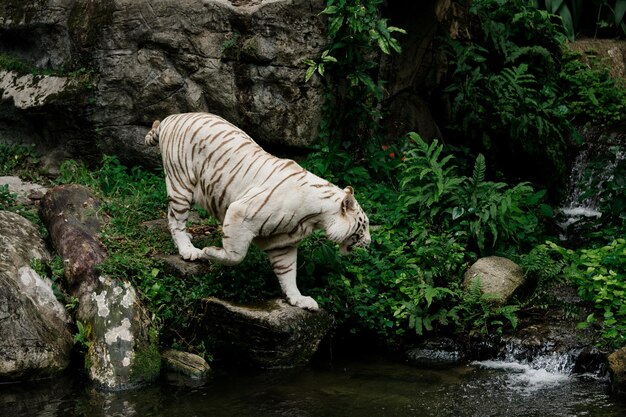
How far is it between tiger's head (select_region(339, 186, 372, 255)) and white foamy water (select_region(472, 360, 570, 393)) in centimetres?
143

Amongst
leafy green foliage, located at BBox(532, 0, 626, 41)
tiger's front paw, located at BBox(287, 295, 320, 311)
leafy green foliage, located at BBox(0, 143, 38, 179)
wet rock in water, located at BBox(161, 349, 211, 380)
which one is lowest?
wet rock in water, located at BBox(161, 349, 211, 380)

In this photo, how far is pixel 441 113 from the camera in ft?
35.9

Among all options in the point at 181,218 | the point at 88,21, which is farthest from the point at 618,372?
the point at 88,21

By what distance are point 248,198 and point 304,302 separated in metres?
0.99

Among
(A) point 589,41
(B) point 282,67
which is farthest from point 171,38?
(A) point 589,41

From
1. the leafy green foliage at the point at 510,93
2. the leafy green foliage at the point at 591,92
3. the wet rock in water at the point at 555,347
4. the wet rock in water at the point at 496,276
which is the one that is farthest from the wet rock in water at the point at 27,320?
Result: the leafy green foliage at the point at 591,92

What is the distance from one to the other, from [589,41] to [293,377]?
8488 mm

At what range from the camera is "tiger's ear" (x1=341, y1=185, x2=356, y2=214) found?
21.8 ft

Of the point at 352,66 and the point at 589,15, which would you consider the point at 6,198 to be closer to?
the point at 352,66

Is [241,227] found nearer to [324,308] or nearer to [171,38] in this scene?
[324,308]

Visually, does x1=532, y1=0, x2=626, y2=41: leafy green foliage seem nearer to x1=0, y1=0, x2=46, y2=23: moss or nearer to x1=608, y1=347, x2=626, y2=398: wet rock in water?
x1=0, y1=0, x2=46, y2=23: moss

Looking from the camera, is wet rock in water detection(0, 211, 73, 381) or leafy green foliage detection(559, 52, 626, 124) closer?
wet rock in water detection(0, 211, 73, 381)

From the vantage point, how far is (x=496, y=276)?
7.50 m

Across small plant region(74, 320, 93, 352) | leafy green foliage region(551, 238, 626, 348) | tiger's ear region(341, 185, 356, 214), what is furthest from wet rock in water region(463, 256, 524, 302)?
small plant region(74, 320, 93, 352)
